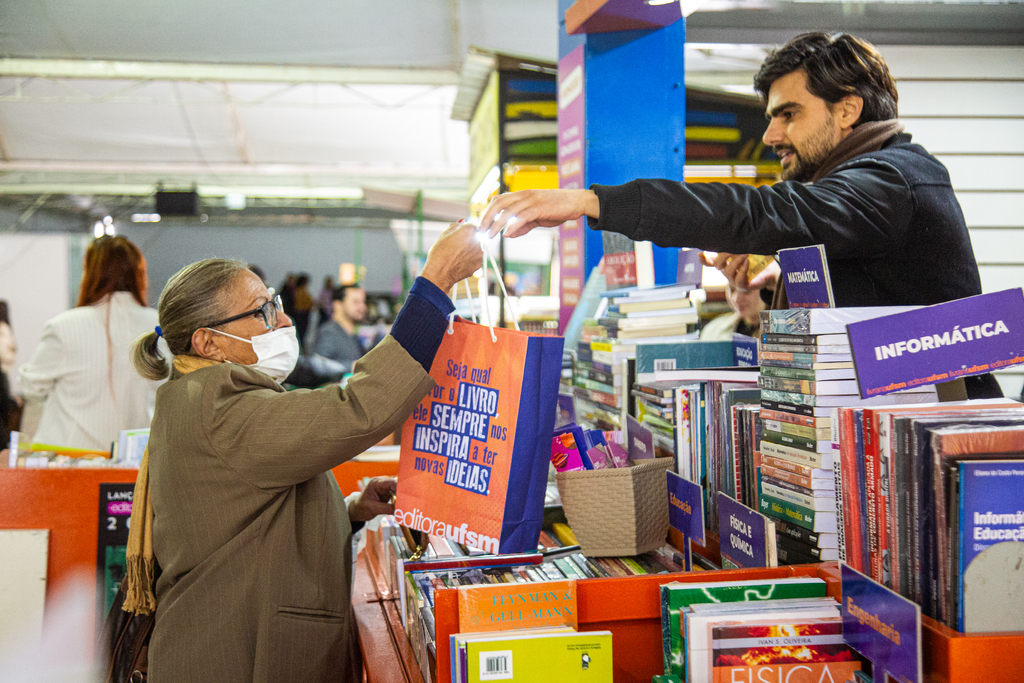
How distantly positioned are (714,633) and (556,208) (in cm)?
73

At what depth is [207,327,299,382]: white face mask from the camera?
6.45 ft

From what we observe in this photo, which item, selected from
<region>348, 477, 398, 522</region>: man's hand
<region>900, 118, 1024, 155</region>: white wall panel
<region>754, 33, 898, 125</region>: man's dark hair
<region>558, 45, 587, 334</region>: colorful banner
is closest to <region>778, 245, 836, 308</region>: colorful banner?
<region>754, 33, 898, 125</region>: man's dark hair

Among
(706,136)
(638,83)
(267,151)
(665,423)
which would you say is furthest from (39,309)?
(665,423)

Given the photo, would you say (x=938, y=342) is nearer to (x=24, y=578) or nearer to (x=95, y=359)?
(x=24, y=578)

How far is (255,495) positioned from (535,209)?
843 millimetres

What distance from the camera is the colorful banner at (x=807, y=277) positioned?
1321mm

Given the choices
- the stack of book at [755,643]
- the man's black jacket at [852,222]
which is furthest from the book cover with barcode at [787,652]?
the man's black jacket at [852,222]

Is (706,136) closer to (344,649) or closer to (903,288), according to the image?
(903,288)

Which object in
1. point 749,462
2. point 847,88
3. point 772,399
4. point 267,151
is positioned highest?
point 267,151

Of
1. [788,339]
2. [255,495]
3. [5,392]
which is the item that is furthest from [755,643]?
[5,392]

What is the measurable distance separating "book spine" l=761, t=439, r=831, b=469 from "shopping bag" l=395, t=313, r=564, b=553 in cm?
41

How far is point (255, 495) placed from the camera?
5.39 feet

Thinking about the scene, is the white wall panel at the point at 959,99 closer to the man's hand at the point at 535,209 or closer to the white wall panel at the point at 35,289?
the man's hand at the point at 535,209

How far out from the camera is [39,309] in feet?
45.7
